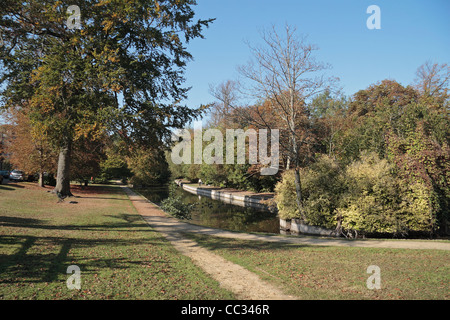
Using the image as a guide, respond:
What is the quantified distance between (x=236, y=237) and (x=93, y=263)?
5.95 m

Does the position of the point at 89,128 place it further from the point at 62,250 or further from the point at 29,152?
the point at 29,152

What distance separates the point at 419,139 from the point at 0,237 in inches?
707

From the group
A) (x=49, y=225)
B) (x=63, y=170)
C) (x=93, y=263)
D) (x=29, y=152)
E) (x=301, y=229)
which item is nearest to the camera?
(x=93, y=263)

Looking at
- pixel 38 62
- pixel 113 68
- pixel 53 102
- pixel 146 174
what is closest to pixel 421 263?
pixel 113 68

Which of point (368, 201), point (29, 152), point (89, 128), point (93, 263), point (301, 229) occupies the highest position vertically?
point (89, 128)

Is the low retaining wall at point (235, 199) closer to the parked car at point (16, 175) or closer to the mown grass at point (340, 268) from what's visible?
the mown grass at point (340, 268)

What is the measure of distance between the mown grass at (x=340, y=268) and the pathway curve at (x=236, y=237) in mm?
327

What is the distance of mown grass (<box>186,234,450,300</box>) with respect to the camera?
5.44 m

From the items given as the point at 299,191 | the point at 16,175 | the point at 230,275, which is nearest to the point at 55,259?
the point at 230,275
